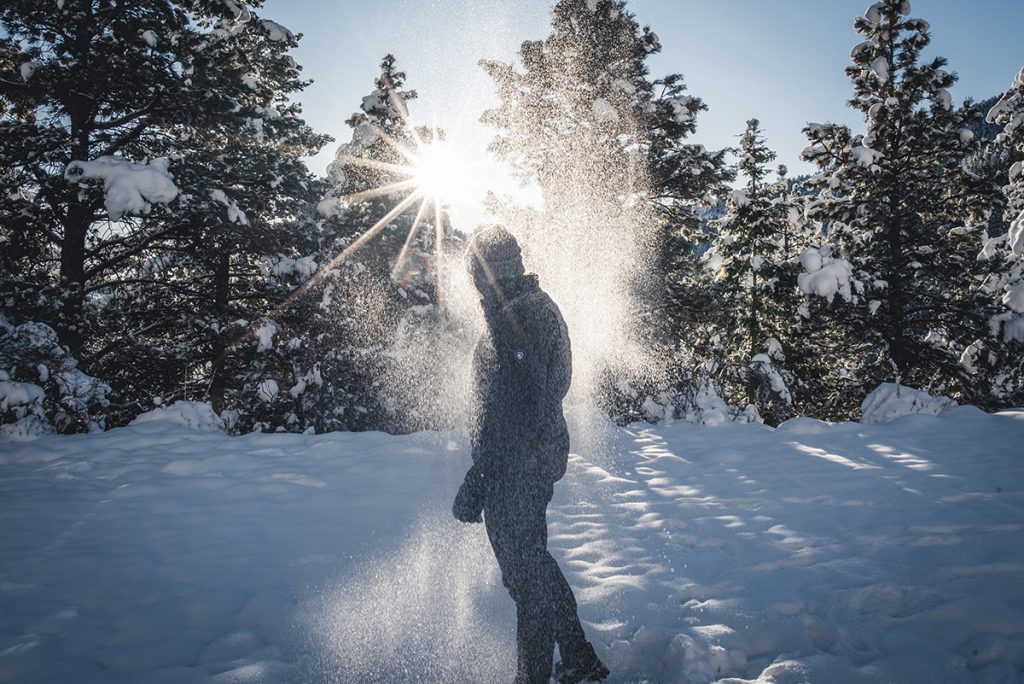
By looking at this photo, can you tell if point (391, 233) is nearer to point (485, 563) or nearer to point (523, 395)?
point (485, 563)

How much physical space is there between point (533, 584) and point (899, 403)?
937 cm

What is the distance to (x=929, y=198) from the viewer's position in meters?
11.2

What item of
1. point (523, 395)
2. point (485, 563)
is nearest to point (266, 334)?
point (485, 563)

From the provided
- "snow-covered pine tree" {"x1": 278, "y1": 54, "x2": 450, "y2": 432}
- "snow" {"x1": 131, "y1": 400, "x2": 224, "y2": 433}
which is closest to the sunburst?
"snow-covered pine tree" {"x1": 278, "y1": 54, "x2": 450, "y2": 432}

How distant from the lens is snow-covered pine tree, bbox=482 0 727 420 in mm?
13445

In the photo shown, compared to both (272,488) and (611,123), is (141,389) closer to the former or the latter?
(272,488)

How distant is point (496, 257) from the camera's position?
8.51ft

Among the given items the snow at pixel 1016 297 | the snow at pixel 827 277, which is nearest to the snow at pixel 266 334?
the snow at pixel 827 277

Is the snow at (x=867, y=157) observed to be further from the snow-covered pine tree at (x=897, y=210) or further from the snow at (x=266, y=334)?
the snow at (x=266, y=334)

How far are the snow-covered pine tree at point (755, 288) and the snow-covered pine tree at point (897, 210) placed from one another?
5.31 ft

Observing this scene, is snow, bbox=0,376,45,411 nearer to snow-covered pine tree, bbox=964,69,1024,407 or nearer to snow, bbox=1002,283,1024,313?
snow-covered pine tree, bbox=964,69,1024,407

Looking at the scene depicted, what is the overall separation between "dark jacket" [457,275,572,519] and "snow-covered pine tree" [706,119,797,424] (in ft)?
29.7

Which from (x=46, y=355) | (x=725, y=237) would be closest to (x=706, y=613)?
(x=46, y=355)

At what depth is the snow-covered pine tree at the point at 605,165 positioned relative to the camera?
13.4 m
